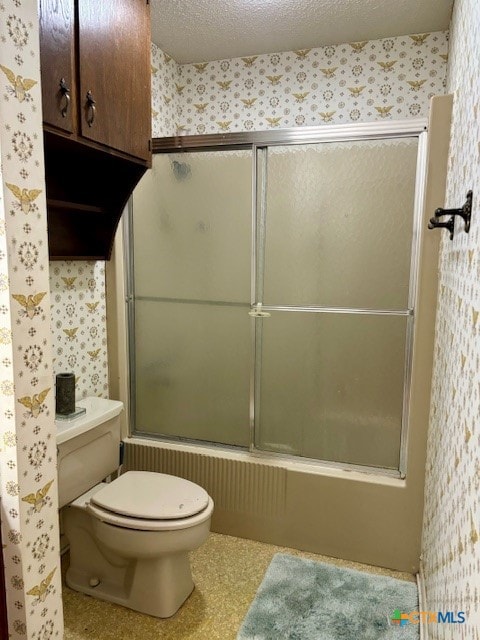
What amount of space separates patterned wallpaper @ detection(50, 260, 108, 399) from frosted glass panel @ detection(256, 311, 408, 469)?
2.67 feet

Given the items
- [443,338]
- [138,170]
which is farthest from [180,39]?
[443,338]

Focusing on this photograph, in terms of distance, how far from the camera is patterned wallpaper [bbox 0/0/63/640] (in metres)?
1.09

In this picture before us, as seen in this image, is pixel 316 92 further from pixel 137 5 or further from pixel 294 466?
pixel 294 466

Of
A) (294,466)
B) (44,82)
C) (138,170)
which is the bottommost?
(294,466)

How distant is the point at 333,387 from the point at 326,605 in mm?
880

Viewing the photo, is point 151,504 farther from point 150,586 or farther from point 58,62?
point 58,62

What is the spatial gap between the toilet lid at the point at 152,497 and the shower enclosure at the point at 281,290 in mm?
488

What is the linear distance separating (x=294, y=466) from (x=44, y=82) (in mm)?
1817

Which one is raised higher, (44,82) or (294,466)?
(44,82)

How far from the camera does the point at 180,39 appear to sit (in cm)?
245

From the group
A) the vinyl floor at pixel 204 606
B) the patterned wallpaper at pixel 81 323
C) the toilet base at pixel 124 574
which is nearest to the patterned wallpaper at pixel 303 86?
the patterned wallpaper at pixel 81 323

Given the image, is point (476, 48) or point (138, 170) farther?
point (138, 170)

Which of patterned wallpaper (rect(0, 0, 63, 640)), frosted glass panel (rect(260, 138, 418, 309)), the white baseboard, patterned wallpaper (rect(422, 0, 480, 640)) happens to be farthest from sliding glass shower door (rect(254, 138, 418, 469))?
patterned wallpaper (rect(0, 0, 63, 640))

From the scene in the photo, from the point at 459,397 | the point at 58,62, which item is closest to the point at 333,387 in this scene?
the point at 459,397
